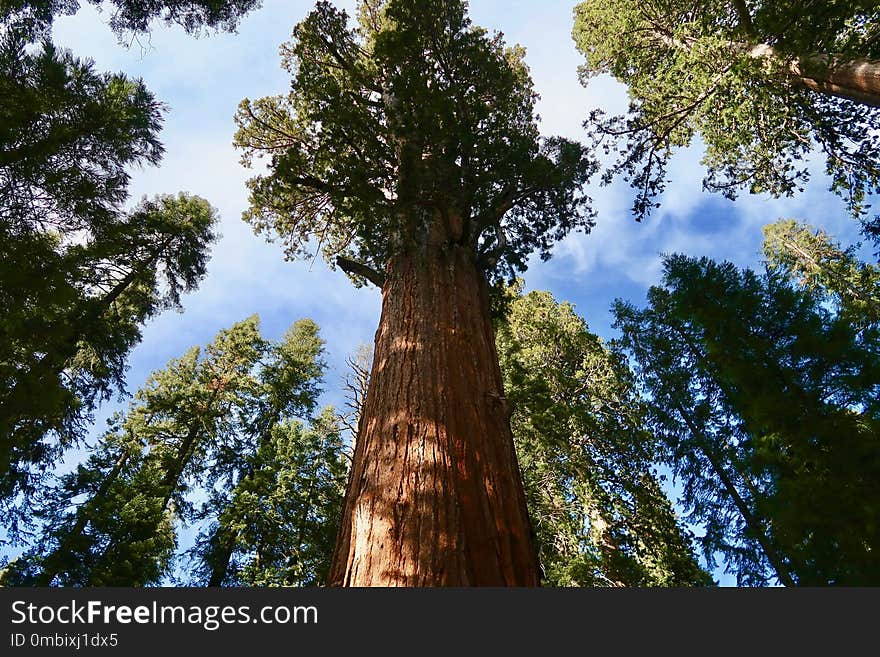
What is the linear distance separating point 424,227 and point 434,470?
3247mm

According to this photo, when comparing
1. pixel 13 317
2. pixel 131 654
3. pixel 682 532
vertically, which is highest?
pixel 13 317

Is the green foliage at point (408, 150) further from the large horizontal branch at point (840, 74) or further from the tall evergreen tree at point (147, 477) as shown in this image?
the tall evergreen tree at point (147, 477)

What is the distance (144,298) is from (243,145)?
710cm

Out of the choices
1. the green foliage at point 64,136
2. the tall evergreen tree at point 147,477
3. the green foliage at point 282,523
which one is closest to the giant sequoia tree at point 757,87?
the green foliage at point 64,136

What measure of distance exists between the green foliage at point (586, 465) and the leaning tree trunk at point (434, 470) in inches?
208

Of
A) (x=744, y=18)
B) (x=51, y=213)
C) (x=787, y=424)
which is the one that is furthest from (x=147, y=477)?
(x=744, y=18)

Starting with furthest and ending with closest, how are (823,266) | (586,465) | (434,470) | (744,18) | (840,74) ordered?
(823,266) → (586,465) → (744,18) → (840,74) → (434,470)

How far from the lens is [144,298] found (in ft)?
38.8

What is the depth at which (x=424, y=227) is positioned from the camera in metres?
4.95

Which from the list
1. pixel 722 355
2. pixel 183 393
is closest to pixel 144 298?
pixel 183 393

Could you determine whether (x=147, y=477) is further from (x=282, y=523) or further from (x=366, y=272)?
(x=366, y=272)

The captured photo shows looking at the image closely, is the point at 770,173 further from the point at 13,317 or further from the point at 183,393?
the point at 183,393

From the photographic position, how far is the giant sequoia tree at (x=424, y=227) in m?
2.20

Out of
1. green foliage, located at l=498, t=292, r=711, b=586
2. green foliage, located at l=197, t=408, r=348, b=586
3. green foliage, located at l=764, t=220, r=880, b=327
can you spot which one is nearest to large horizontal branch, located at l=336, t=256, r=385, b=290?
green foliage, located at l=498, t=292, r=711, b=586
